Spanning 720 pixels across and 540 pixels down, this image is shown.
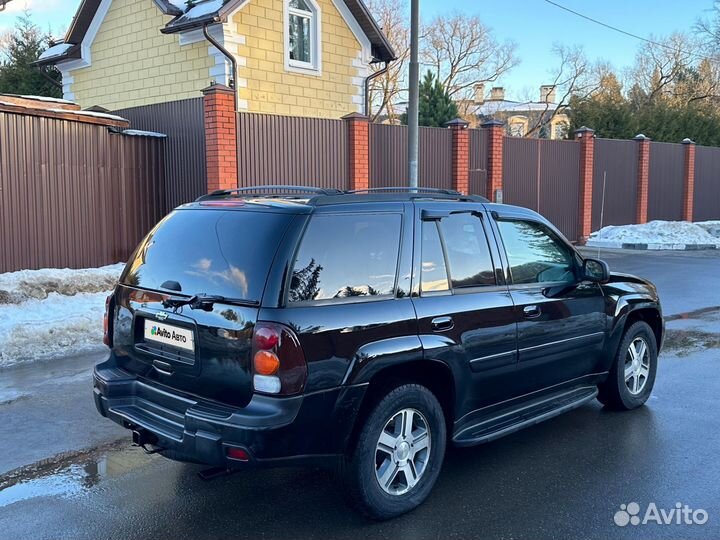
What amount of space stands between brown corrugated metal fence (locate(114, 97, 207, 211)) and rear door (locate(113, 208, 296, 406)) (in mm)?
8864

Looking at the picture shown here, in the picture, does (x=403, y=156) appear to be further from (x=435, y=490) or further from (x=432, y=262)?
(x=435, y=490)

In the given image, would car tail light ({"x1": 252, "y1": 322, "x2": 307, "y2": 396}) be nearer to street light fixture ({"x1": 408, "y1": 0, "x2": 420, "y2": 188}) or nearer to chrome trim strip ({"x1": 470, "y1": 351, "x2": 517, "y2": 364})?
chrome trim strip ({"x1": 470, "y1": 351, "x2": 517, "y2": 364})

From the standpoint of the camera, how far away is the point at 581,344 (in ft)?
16.6

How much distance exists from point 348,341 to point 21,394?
4003 mm

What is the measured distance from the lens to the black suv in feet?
11.4

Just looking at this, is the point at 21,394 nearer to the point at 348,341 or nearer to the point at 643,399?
the point at 348,341

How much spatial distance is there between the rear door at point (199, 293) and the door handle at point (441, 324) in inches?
40.8

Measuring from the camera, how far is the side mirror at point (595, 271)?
17.0 ft

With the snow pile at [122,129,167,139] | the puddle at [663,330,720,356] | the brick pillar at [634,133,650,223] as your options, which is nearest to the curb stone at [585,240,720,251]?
the brick pillar at [634,133,650,223]

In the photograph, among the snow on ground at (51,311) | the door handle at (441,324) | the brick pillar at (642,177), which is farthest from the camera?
the brick pillar at (642,177)

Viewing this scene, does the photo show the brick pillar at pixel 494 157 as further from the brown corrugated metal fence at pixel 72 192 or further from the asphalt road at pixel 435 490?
the asphalt road at pixel 435 490

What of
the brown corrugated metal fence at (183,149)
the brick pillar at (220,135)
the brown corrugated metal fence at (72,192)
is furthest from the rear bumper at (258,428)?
the brown corrugated metal fence at (183,149)

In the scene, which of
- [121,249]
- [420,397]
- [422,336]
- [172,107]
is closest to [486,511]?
[420,397]

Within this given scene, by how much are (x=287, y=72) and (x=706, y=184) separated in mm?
17625
